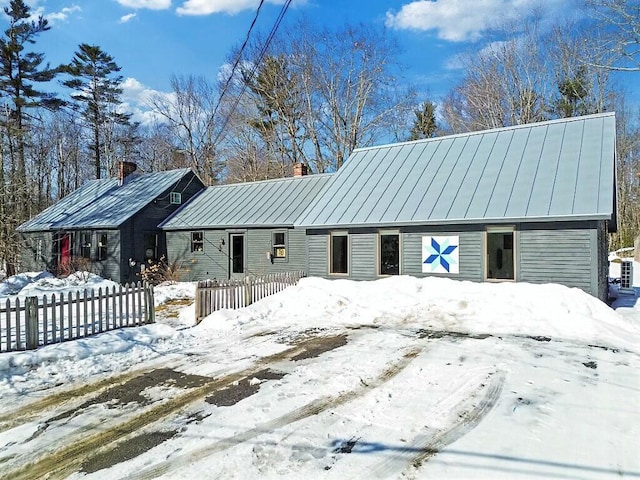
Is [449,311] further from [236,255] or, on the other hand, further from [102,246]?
[102,246]

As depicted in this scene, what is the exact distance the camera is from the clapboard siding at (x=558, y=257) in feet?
37.1

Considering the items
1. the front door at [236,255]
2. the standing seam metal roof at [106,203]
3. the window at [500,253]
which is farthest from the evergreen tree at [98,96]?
the window at [500,253]

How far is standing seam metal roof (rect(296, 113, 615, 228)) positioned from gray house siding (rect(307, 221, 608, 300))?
0.53 meters

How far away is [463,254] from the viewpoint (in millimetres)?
13062

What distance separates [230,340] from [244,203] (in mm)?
13085

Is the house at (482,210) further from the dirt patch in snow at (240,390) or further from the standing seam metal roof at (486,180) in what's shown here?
the dirt patch in snow at (240,390)

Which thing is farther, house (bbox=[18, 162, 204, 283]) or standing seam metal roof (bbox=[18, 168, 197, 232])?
standing seam metal roof (bbox=[18, 168, 197, 232])

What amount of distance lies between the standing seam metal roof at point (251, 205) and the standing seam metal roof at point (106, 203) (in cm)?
173

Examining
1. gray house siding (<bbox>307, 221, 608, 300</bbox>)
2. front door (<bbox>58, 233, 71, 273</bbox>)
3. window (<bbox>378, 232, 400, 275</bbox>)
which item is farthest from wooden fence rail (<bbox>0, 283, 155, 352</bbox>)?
front door (<bbox>58, 233, 71, 273</bbox>)

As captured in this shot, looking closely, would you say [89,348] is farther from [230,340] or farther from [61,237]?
[61,237]

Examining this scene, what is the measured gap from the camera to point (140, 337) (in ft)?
28.1

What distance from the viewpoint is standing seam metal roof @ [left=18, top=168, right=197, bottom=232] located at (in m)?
21.7

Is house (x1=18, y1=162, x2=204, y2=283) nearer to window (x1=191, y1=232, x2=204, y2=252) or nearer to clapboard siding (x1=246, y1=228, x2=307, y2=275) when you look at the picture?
window (x1=191, y1=232, x2=204, y2=252)

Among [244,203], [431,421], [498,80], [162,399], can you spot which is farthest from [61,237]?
[498,80]
